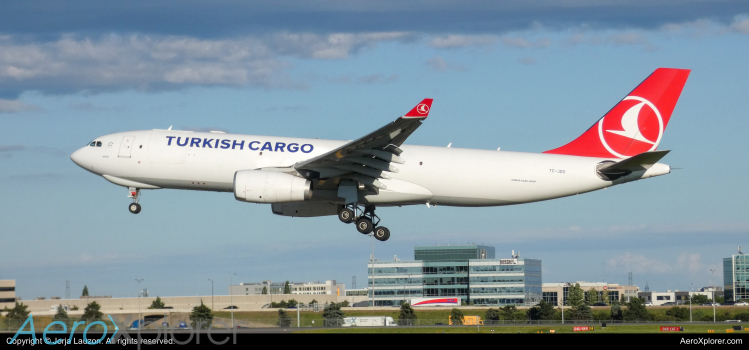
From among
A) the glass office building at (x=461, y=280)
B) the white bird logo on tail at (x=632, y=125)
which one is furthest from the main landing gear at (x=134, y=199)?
the glass office building at (x=461, y=280)

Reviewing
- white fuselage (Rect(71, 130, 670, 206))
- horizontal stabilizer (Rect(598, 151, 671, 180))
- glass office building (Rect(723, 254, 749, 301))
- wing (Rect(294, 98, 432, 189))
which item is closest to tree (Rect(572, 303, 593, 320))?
white fuselage (Rect(71, 130, 670, 206))

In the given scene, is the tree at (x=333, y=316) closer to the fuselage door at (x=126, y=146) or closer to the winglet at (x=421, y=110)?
the fuselage door at (x=126, y=146)

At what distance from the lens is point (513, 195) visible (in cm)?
4350

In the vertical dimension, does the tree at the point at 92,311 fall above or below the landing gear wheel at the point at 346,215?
below

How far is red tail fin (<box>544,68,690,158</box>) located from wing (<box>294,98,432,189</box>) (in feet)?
31.2

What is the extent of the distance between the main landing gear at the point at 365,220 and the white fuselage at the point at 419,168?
1055 mm

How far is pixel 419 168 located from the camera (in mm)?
43094

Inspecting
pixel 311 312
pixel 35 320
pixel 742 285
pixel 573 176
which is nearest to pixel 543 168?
pixel 573 176

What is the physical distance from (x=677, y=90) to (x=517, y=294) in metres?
90.6

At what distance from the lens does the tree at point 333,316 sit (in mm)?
55959

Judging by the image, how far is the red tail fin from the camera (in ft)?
147
